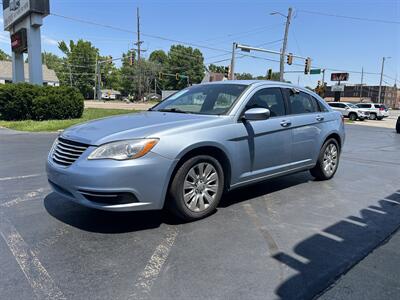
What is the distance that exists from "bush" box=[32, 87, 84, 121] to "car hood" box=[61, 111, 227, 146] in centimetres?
1399

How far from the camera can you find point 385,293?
2.80 metres

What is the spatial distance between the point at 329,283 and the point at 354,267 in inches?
17.2

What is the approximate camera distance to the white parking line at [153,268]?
274 cm

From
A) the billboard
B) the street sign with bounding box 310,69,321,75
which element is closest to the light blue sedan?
the billboard

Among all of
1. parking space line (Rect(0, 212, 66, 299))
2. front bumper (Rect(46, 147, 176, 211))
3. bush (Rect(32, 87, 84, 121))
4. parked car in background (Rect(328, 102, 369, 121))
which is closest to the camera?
parking space line (Rect(0, 212, 66, 299))

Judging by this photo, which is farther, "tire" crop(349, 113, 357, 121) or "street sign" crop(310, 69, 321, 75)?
"street sign" crop(310, 69, 321, 75)

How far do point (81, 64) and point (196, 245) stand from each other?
296 feet

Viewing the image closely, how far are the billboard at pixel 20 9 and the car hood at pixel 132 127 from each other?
18237mm

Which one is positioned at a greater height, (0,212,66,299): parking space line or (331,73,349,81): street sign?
(331,73,349,81): street sign

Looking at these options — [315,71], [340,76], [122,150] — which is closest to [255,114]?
[122,150]

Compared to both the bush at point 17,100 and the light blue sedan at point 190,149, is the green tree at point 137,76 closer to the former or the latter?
the bush at point 17,100

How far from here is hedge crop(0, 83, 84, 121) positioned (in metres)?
16.8

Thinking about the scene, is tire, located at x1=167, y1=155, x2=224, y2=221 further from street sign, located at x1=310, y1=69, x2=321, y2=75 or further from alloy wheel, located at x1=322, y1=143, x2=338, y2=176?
street sign, located at x1=310, y1=69, x2=321, y2=75

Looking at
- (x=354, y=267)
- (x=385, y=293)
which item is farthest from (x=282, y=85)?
(x=385, y=293)
